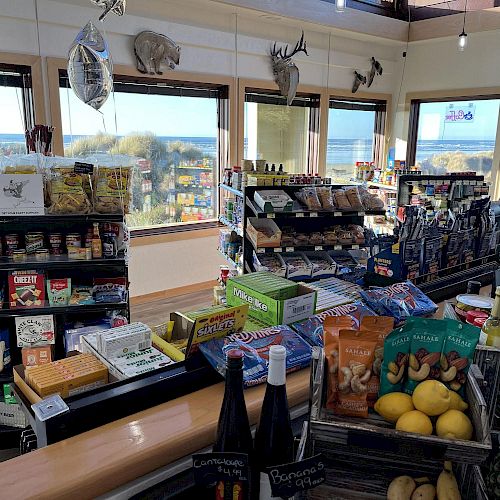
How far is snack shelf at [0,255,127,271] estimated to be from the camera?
10.3 ft

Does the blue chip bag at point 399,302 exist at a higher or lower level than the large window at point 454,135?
lower

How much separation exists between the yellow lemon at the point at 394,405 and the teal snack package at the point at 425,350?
1.4 inches

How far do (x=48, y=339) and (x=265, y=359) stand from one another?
8.26 feet

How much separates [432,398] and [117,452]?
25.8 inches

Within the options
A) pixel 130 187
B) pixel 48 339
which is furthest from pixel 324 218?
pixel 48 339

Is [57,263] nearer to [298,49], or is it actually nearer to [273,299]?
[273,299]

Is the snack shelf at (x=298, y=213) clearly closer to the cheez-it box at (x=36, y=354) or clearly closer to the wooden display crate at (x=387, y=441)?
the cheez-it box at (x=36, y=354)

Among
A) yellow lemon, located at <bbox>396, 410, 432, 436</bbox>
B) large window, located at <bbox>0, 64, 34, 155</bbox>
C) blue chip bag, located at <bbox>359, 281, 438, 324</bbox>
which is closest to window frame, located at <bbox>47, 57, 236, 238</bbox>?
large window, located at <bbox>0, 64, 34, 155</bbox>

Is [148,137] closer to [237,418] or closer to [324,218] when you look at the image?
[324,218]

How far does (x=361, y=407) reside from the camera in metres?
0.98

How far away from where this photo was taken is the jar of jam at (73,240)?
3270mm

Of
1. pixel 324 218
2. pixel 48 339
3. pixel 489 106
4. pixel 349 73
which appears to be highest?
pixel 349 73

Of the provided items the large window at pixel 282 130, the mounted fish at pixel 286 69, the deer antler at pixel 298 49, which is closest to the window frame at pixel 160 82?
the large window at pixel 282 130

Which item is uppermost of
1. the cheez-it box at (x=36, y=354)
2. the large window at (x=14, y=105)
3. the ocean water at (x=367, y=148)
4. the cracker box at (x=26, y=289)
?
the large window at (x=14, y=105)
